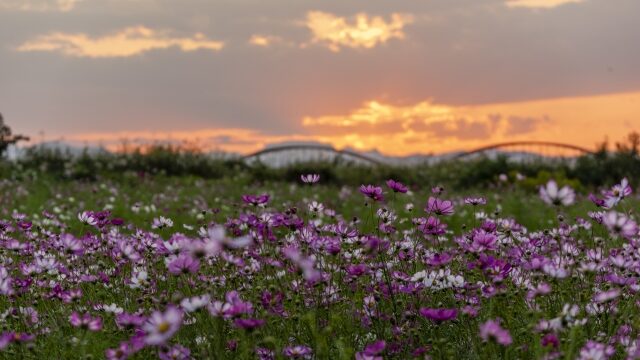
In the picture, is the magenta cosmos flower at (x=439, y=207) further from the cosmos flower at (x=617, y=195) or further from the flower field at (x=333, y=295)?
the cosmos flower at (x=617, y=195)

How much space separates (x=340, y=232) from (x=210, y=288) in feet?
2.39

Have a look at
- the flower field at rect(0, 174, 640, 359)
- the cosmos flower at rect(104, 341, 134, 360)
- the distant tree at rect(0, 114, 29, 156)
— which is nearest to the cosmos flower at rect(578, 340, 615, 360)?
the flower field at rect(0, 174, 640, 359)

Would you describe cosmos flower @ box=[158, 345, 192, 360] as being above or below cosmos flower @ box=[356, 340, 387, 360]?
below

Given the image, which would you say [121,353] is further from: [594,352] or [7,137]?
[7,137]

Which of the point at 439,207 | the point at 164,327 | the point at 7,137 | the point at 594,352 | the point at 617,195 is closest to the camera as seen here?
the point at 164,327

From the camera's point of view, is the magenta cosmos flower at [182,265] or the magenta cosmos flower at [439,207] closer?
the magenta cosmos flower at [182,265]

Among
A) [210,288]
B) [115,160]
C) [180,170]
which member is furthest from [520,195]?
[210,288]

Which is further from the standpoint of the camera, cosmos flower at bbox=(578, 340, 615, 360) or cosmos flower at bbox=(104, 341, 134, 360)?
cosmos flower at bbox=(104, 341, 134, 360)

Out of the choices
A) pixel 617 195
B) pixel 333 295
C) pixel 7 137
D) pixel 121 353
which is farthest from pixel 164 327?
pixel 7 137

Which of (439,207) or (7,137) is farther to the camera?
(7,137)

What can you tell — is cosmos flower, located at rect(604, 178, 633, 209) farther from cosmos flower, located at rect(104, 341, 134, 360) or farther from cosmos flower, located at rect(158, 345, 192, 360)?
cosmos flower, located at rect(104, 341, 134, 360)

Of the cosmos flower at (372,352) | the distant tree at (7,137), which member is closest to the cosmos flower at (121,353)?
the cosmos flower at (372,352)

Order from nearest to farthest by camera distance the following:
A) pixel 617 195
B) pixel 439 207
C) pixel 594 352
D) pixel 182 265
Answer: pixel 594 352, pixel 182 265, pixel 617 195, pixel 439 207

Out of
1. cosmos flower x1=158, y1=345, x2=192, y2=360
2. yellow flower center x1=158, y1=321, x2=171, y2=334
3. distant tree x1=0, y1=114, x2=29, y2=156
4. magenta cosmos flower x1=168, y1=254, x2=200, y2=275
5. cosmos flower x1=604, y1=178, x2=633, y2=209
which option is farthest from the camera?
distant tree x1=0, y1=114, x2=29, y2=156
